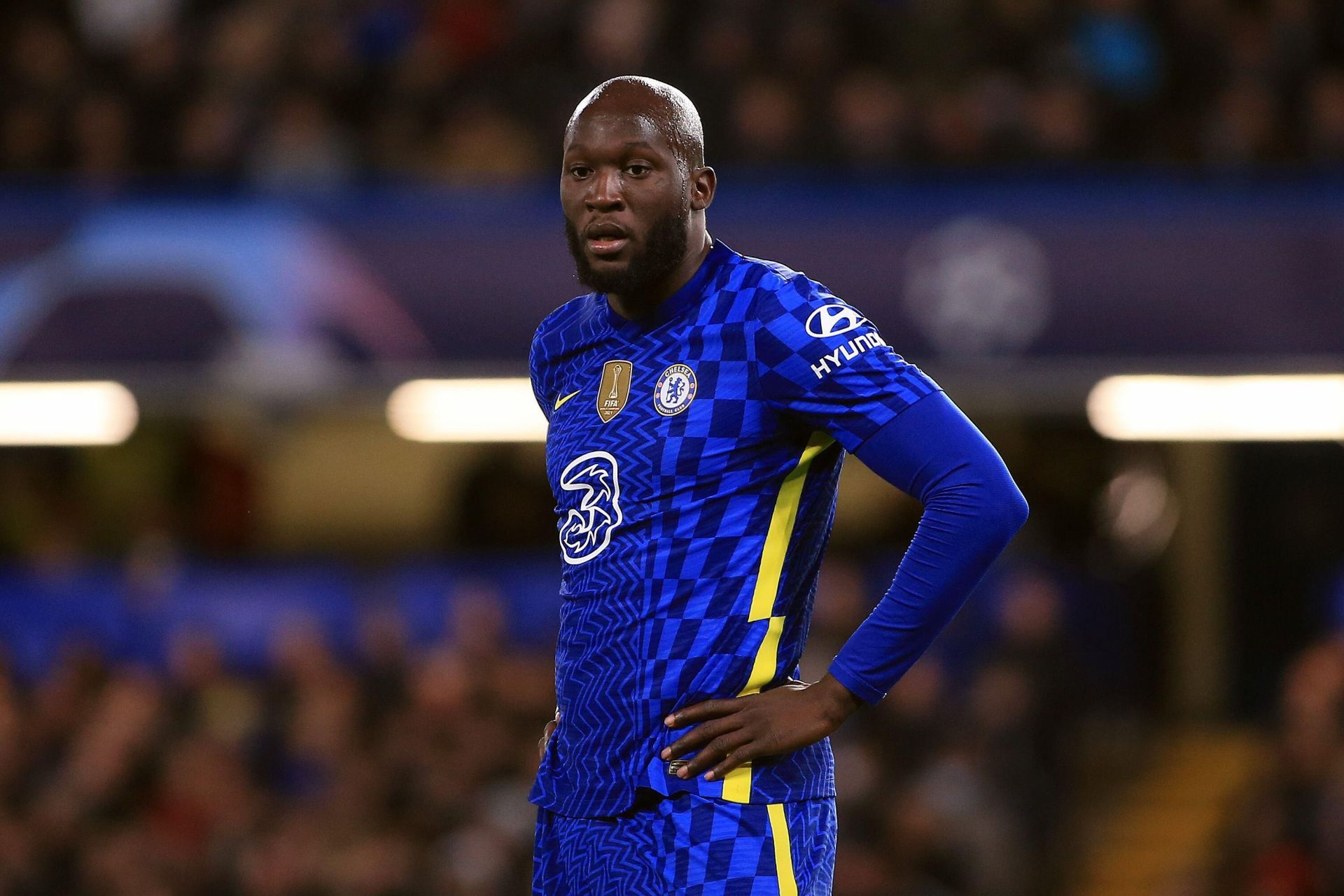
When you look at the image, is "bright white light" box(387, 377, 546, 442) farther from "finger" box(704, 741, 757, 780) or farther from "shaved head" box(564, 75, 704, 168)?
"finger" box(704, 741, 757, 780)

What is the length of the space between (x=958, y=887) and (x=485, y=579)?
10.6ft

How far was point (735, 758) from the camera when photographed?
2.77 meters

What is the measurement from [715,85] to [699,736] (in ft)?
25.2

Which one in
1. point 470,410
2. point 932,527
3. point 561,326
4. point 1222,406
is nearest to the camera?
point 932,527

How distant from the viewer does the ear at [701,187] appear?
2969 mm

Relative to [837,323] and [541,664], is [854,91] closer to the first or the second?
[541,664]

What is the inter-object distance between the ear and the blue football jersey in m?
0.11

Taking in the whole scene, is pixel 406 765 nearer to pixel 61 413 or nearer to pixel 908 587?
pixel 61 413

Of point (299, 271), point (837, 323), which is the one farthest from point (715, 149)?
point (837, 323)

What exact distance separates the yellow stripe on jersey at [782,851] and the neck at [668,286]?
79cm

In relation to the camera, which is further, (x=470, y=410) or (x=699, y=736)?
(x=470, y=410)

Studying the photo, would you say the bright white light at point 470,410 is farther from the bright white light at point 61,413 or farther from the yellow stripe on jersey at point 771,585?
the yellow stripe on jersey at point 771,585

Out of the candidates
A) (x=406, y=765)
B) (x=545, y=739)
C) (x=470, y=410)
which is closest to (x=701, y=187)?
(x=545, y=739)

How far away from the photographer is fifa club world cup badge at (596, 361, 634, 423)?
2953 millimetres
